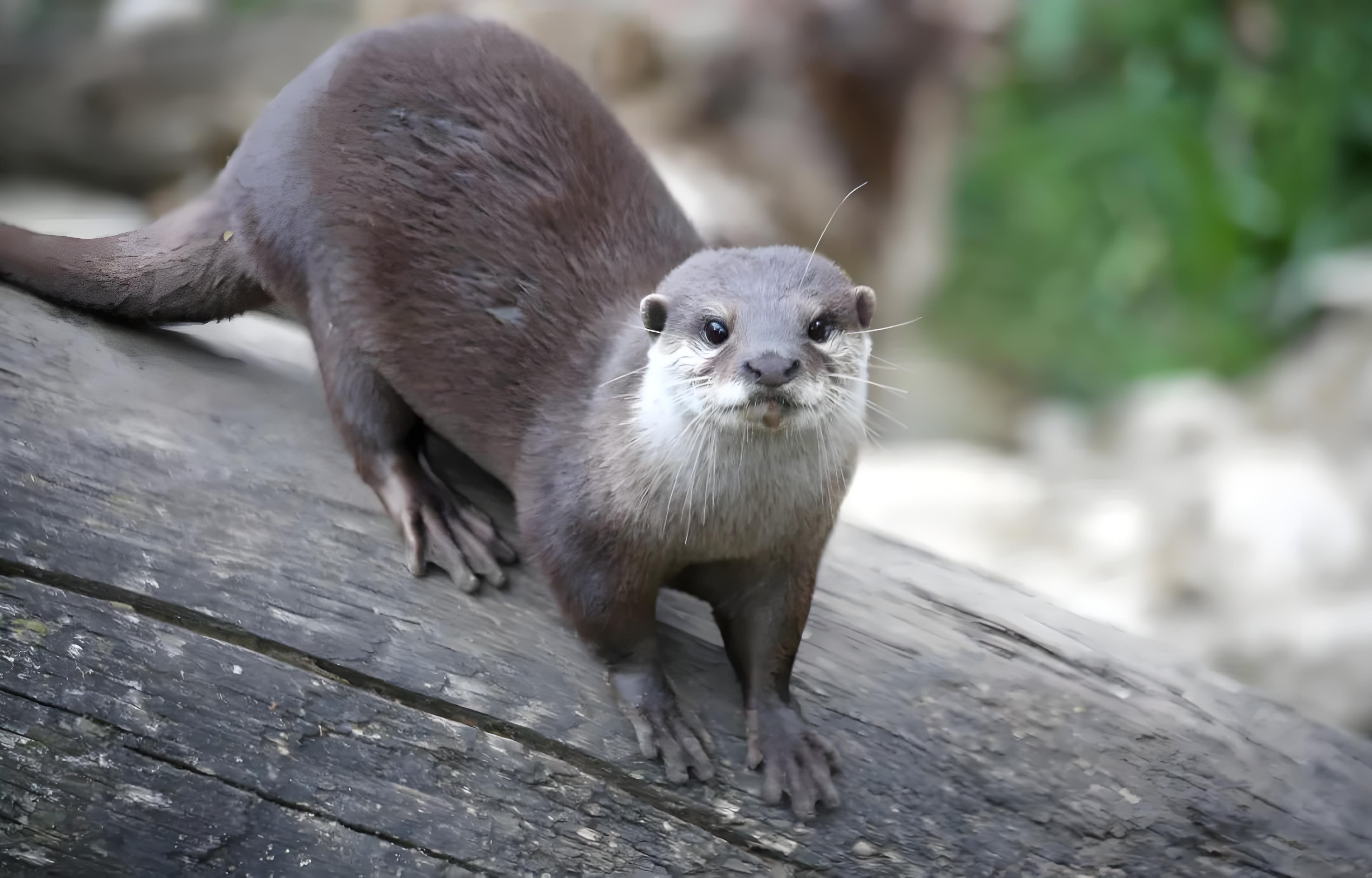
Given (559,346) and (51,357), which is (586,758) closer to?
(559,346)

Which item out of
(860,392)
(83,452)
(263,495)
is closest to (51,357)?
(83,452)

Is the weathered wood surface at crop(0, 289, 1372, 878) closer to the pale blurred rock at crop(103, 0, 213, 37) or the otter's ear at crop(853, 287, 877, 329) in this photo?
the otter's ear at crop(853, 287, 877, 329)

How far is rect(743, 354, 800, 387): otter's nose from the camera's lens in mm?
1615

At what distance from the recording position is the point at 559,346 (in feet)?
6.66

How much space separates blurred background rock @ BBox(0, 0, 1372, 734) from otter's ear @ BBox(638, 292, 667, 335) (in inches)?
68.7

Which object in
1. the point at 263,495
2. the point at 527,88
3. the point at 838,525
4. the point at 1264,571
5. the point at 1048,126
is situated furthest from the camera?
the point at 1048,126

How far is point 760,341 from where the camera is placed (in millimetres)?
1656

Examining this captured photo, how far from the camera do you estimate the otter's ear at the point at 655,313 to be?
1.77m

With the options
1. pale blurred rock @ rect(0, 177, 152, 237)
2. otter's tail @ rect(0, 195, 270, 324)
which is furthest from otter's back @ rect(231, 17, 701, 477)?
pale blurred rock @ rect(0, 177, 152, 237)

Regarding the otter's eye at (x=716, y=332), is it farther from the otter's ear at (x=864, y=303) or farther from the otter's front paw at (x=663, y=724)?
the otter's front paw at (x=663, y=724)

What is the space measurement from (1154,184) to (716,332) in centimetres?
593

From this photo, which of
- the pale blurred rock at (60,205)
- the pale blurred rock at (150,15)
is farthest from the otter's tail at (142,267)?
the pale blurred rock at (150,15)

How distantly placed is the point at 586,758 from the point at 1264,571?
11.6 ft

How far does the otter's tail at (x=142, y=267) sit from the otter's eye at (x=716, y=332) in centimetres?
91
